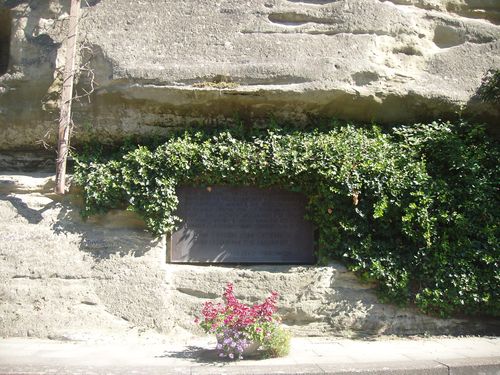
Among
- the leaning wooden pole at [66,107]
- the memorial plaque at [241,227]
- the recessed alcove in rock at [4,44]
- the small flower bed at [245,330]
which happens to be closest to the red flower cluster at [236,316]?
the small flower bed at [245,330]

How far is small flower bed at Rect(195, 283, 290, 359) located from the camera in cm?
465

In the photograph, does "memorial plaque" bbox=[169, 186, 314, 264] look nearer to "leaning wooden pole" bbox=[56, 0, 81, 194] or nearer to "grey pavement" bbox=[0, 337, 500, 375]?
"grey pavement" bbox=[0, 337, 500, 375]

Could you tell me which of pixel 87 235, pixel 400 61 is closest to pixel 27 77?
pixel 87 235

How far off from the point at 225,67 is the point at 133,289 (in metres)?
3.10

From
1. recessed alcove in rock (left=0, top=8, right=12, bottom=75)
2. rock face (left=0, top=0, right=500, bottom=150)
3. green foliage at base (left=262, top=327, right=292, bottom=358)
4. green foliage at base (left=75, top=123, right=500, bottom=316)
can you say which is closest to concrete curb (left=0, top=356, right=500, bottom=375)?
green foliage at base (left=262, top=327, right=292, bottom=358)

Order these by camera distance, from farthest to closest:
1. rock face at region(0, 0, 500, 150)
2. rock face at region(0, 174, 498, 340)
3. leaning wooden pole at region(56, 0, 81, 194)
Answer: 1. rock face at region(0, 0, 500, 150)
2. leaning wooden pole at region(56, 0, 81, 194)
3. rock face at region(0, 174, 498, 340)

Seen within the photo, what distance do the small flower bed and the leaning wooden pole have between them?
109 inches

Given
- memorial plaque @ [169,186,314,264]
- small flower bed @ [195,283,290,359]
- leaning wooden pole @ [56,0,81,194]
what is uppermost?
leaning wooden pole @ [56,0,81,194]

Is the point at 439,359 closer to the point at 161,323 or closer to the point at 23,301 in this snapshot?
the point at 161,323

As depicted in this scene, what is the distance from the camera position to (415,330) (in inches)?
239

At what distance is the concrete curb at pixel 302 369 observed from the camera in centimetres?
416

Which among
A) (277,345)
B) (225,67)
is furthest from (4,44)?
(277,345)

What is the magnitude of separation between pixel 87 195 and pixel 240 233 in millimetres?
2011

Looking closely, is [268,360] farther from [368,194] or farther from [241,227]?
[368,194]
